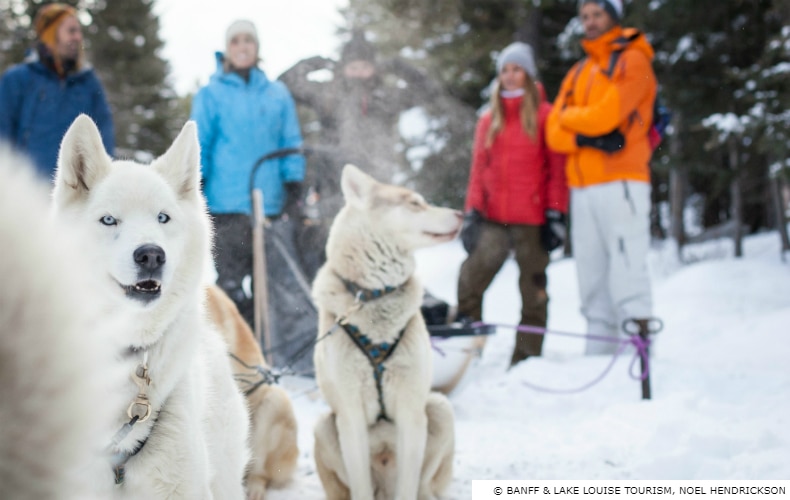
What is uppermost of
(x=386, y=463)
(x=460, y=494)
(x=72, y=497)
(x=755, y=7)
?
(x=755, y=7)

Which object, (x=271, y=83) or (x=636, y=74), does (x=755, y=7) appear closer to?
(x=636, y=74)

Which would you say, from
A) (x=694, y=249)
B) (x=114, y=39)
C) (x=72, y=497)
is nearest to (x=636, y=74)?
(x=72, y=497)

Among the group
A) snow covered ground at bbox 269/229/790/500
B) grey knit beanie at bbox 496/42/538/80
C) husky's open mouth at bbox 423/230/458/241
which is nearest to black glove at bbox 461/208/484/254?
snow covered ground at bbox 269/229/790/500

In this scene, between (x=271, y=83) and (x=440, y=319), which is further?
(x=440, y=319)

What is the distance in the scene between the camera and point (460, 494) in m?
2.48

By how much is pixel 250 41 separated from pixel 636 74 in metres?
2.61

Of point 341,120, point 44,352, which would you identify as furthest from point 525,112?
point 44,352

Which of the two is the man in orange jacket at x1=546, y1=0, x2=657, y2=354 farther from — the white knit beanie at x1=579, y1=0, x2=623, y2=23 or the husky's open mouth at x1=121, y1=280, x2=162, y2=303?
the husky's open mouth at x1=121, y1=280, x2=162, y2=303

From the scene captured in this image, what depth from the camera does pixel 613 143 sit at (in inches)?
164

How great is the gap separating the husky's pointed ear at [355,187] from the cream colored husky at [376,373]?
1cm

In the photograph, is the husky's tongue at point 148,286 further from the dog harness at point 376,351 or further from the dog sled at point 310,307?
the dog sled at point 310,307

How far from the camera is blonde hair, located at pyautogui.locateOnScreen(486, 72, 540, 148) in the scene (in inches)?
179

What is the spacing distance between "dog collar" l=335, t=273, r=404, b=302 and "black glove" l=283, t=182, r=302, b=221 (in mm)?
1741

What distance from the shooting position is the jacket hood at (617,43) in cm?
425
